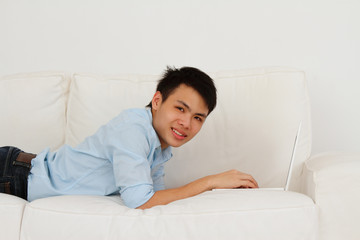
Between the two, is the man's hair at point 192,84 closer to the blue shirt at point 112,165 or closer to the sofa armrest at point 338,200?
the blue shirt at point 112,165

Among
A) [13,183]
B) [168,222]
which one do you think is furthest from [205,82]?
[13,183]

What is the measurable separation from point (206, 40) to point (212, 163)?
85cm

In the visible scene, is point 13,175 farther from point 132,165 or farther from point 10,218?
point 132,165

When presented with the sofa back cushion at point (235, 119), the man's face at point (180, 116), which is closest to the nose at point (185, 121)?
the man's face at point (180, 116)

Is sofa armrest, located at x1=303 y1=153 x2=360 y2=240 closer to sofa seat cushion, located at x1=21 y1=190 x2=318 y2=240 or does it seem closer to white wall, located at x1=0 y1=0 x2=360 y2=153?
sofa seat cushion, located at x1=21 y1=190 x2=318 y2=240

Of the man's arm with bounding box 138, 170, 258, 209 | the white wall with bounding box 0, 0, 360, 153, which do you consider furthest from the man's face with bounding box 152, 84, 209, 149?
the white wall with bounding box 0, 0, 360, 153

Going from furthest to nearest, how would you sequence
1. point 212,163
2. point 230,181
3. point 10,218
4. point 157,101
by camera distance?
1. point 212,163
2. point 157,101
3. point 230,181
4. point 10,218

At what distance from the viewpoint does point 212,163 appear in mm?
2160

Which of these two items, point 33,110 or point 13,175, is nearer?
point 13,175

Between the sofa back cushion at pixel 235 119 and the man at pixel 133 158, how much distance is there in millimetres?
286

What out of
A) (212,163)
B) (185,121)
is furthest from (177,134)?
(212,163)

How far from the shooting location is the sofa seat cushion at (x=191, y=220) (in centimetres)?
141

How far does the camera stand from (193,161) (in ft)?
7.14

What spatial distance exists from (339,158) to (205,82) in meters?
0.58
